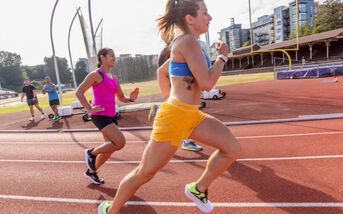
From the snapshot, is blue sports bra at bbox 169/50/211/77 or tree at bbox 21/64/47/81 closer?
blue sports bra at bbox 169/50/211/77

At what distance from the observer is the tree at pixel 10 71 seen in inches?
3784

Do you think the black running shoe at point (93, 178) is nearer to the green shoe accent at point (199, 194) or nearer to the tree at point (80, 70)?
the green shoe accent at point (199, 194)

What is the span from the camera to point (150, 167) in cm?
244

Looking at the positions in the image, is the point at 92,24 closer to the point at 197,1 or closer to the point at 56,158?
the point at 56,158

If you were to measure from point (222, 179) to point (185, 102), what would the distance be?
229cm

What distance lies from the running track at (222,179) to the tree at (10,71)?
102m

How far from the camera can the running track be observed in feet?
11.4

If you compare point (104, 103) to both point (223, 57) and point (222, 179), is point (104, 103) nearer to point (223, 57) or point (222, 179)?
point (222, 179)

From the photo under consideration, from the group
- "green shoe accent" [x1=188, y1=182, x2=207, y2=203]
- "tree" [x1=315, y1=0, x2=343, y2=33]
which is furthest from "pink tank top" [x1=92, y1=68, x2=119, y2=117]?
"tree" [x1=315, y1=0, x2=343, y2=33]

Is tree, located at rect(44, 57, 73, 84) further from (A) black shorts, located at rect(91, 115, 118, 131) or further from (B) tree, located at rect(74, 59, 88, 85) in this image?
(A) black shorts, located at rect(91, 115, 118, 131)

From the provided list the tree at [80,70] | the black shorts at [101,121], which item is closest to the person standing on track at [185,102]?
the black shorts at [101,121]

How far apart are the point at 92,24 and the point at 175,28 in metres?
10.8

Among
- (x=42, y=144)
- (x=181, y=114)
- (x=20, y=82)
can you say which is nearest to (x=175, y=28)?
(x=181, y=114)

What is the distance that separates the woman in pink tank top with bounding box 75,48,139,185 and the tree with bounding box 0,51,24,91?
104 meters
